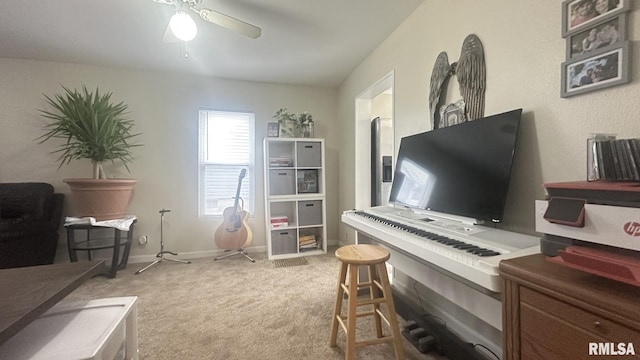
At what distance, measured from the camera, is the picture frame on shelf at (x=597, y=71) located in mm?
935

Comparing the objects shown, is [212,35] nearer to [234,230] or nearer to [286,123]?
[286,123]

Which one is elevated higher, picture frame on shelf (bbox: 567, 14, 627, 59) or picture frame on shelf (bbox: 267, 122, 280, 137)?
picture frame on shelf (bbox: 267, 122, 280, 137)

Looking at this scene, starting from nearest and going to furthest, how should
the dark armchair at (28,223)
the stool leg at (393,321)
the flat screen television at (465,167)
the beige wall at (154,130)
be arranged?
the flat screen television at (465,167) < the stool leg at (393,321) < the dark armchair at (28,223) < the beige wall at (154,130)

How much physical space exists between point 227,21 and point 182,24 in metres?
0.30

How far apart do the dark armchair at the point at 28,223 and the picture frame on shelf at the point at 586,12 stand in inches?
170

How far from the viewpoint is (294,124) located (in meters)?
3.54

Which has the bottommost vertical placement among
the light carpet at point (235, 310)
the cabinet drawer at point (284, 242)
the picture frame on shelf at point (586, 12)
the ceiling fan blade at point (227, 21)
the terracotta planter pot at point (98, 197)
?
the light carpet at point (235, 310)

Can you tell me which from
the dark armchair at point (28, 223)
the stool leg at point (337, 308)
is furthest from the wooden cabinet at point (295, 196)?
the dark armchair at point (28, 223)

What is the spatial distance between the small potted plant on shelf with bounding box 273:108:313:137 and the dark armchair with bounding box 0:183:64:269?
2.66 metres

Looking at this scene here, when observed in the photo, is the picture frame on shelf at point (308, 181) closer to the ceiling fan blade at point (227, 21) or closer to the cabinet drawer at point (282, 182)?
the cabinet drawer at point (282, 182)

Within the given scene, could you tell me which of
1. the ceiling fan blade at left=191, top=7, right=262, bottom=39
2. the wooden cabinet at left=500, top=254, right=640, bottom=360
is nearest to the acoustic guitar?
the ceiling fan blade at left=191, top=7, right=262, bottom=39

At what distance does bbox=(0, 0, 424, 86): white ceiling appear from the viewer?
2.04 meters

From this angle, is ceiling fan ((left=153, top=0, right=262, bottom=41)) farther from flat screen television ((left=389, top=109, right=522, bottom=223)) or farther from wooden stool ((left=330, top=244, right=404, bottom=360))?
wooden stool ((left=330, top=244, right=404, bottom=360))

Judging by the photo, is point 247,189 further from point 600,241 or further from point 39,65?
point 600,241
